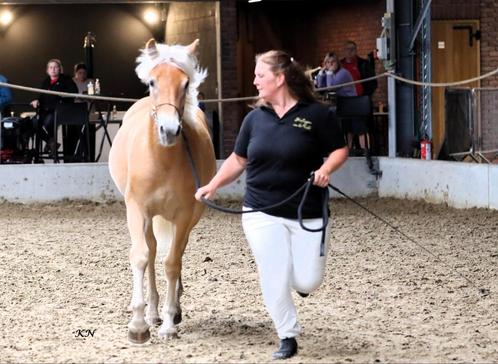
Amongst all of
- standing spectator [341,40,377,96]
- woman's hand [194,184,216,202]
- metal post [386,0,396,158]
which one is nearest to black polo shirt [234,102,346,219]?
woman's hand [194,184,216,202]

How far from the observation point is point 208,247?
10391mm

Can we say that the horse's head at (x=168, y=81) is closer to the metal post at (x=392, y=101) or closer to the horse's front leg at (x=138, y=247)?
the horse's front leg at (x=138, y=247)

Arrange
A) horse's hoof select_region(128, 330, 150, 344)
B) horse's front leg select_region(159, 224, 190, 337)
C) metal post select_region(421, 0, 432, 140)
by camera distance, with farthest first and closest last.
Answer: metal post select_region(421, 0, 432, 140) → horse's front leg select_region(159, 224, 190, 337) → horse's hoof select_region(128, 330, 150, 344)

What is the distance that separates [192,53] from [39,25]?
47.0 ft

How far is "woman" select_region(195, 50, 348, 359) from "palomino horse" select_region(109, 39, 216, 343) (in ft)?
1.99

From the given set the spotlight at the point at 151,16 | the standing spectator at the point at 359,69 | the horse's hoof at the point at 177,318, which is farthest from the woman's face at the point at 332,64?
the horse's hoof at the point at 177,318

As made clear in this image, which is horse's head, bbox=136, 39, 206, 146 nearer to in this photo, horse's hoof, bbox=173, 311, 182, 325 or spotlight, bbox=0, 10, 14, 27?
horse's hoof, bbox=173, 311, 182, 325

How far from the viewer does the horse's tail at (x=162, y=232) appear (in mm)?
7375

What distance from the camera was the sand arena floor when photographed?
611cm

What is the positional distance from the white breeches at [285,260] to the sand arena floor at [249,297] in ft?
0.93

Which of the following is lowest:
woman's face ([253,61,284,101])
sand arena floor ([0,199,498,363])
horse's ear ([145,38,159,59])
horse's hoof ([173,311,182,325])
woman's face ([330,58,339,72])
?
sand arena floor ([0,199,498,363])

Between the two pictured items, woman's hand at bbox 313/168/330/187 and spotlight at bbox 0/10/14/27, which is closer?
woman's hand at bbox 313/168/330/187

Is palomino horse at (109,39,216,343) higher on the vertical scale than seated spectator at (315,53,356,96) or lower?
lower

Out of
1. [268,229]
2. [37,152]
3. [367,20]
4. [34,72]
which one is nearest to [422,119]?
[37,152]
